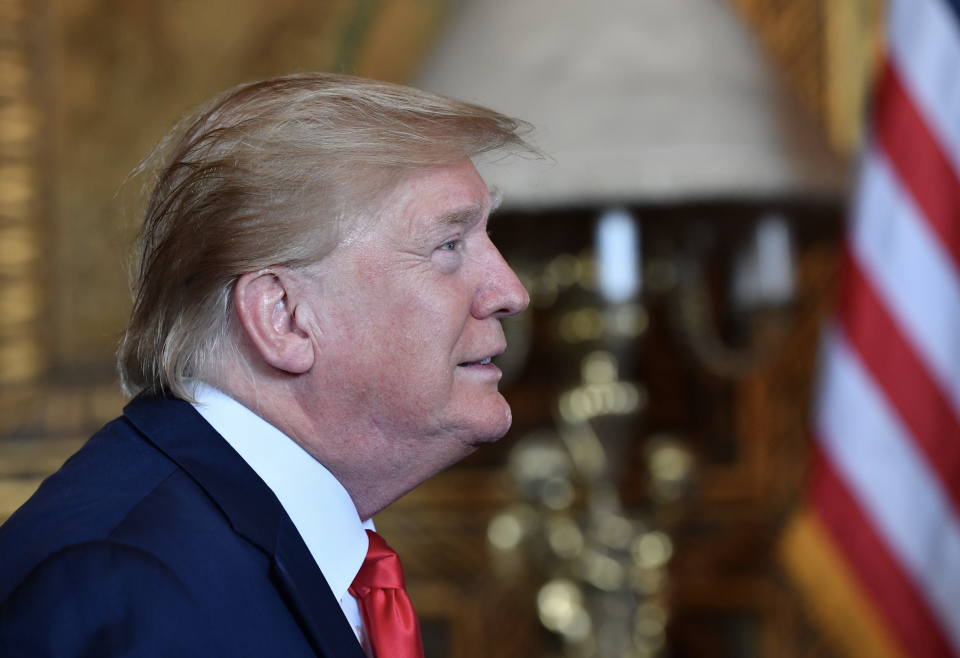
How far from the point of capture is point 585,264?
153 cm

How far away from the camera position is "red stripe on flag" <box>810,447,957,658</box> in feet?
4.28

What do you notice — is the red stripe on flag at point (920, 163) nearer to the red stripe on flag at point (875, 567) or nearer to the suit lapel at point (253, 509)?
the red stripe on flag at point (875, 567)

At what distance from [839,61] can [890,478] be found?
2.19ft

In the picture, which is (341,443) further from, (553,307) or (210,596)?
→ (553,307)

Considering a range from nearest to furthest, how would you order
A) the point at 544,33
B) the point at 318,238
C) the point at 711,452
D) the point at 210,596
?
1. the point at 210,596
2. the point at 318,238
3. the point at 544,33
4. the point at 711,452

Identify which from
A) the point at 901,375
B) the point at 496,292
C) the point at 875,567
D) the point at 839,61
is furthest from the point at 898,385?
the point at 496,292

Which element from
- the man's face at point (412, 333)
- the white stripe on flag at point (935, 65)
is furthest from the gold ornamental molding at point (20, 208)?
the white stripe on flag at point (935, 65)

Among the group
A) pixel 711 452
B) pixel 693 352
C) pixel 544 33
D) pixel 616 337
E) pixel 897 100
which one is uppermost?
pixel 544 33

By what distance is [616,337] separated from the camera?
53.0 inches

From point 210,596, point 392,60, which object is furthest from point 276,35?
point 210,596

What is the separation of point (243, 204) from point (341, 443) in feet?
0.53

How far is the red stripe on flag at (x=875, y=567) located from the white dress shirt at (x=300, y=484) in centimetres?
93

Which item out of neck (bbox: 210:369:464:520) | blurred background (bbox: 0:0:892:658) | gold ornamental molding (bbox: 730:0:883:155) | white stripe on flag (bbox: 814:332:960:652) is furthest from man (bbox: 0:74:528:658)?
gold ornamental molding (bbox: 730:0:883:155)

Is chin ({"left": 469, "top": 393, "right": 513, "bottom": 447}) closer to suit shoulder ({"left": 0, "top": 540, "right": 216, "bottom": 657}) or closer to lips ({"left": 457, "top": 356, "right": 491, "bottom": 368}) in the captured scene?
lips ({"left": 457, "top": 356, "right": 491, "bottom": 368})
